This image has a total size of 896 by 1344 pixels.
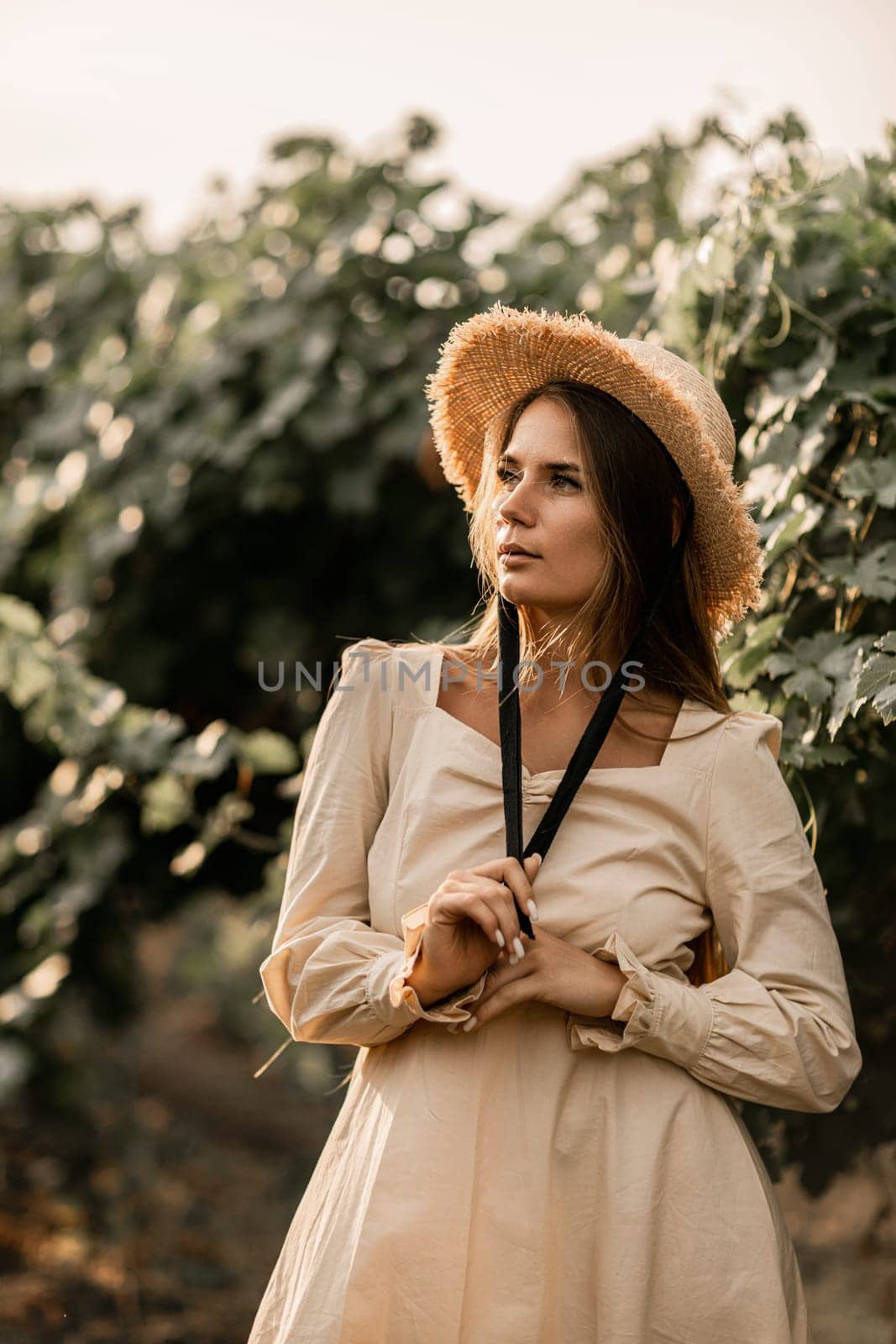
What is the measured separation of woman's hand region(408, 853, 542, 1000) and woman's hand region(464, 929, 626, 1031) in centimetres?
3

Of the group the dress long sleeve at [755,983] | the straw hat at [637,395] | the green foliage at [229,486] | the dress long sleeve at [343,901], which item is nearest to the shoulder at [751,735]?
the dress long sleeve at [755,983]

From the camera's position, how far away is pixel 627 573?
1723 mm

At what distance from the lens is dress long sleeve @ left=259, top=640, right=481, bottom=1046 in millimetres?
1569

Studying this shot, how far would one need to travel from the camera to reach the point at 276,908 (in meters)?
2.82

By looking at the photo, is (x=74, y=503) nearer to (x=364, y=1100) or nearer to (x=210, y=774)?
(x=210, y=774)

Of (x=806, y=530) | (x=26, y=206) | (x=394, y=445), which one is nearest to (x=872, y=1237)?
(x=806, y=530)

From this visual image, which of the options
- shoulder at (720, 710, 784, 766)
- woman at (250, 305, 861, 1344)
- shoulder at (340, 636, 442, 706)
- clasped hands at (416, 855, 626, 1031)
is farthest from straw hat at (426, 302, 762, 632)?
clasped hands at (416, 855, 626, 1031)

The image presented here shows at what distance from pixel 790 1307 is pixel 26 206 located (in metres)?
3.83

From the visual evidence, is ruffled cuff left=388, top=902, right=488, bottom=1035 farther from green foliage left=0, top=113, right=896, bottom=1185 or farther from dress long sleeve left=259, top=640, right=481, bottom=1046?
green foliage left=0, top=113, right=896, bottom=1185

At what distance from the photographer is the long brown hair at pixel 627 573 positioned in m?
1.71

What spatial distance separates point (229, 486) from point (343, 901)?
1994 mm

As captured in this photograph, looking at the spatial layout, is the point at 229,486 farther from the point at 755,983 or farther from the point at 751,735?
the point at 755,983

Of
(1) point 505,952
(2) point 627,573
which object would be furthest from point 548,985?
(2) point 627,573

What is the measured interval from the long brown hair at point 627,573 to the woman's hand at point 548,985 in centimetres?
25
